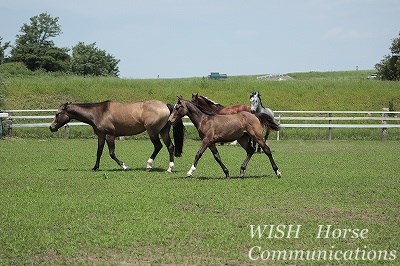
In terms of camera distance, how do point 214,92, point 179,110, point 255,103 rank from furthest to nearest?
point 214,92
point 255,103
point 179,110

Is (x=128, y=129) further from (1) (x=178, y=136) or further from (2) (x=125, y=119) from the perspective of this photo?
(1) (x=178, y=136)

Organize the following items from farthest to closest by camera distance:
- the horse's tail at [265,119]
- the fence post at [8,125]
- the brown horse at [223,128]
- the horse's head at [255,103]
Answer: the fence post at [8,125]
the horse's head at [255,103]
the horse's tail at [265,119]
the brown horse at [223,128]

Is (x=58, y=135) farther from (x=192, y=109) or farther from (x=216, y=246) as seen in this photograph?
(x=216, y=246)

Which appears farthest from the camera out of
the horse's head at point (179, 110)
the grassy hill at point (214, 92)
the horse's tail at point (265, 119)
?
the grassy hill at point (214, 92)

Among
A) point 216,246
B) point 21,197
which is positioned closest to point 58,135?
point 21,197

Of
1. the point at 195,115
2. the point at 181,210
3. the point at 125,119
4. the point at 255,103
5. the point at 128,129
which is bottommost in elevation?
the point at 181,210

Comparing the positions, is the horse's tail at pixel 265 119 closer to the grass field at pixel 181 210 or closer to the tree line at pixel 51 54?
the grass field at pixel 181 210

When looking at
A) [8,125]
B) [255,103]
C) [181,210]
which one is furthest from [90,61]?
[181,210]

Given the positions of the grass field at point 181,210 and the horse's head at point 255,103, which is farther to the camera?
the horse's head at point 255,103

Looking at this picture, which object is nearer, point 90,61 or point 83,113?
point 83,113

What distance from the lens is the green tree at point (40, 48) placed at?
75062mm

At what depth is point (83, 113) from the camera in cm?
1636

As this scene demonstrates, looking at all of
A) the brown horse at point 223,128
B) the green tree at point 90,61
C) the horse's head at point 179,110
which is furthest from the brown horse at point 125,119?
the green tree at point 90,61

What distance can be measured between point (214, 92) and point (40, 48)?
4349 centimetres
